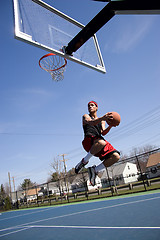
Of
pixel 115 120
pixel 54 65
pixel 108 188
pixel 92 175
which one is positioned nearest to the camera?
pixel 115 120

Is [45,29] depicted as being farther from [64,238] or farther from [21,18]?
[64,238]

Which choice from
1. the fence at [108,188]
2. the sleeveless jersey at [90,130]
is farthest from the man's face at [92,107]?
the fence at [108,188]

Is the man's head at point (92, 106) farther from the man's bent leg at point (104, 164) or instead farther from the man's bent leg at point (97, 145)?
the man's bent leg at point (104, 164)

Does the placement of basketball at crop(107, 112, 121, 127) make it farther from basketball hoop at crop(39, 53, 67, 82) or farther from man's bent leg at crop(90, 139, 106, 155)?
basketball hoop at crop(39, 53, 67, 82)

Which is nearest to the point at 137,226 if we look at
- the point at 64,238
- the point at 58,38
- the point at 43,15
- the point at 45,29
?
the point at 64,238

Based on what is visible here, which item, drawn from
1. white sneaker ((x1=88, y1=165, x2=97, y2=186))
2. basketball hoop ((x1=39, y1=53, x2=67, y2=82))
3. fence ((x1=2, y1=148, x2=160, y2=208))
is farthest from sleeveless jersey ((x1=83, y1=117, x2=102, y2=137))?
fence ((x1=2, y1=148, x2=160, y2=208))

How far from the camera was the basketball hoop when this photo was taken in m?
5.45

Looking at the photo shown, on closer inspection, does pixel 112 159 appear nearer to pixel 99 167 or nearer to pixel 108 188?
pixel 99 167

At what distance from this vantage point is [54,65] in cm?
563

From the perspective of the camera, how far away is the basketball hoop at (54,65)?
5449 millimetres

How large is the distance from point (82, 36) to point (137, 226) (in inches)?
186

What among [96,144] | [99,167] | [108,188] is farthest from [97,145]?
[108,188]

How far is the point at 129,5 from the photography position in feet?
9.90

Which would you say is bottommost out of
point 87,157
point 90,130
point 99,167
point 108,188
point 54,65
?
point 108,188
